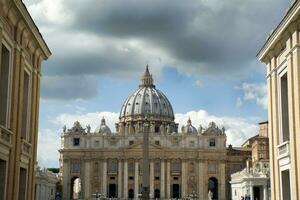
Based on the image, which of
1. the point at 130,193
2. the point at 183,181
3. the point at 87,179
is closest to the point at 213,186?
the point at 183,181

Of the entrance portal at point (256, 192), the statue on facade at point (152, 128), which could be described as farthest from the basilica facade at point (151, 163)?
the entrance portal at point (256, 192)

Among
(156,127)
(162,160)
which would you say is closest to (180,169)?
(162,160)

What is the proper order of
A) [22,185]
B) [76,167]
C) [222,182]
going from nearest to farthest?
[22,185]
[222,182]
[76,167]

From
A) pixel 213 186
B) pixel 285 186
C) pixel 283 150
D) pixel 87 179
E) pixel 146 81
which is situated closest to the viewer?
pixel 283 150

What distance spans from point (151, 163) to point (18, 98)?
106m

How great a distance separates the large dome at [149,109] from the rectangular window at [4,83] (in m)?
126

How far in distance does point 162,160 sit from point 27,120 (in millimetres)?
103654

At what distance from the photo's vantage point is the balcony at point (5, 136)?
20677 mm

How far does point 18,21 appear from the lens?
22453 mm

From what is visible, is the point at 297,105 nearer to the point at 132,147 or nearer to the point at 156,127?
the point at 132,147

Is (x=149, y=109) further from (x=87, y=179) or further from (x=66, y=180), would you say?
(x=66, y=180)

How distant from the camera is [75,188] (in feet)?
444

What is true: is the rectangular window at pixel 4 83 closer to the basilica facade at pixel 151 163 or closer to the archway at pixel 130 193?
the basilica facade at pixel 151 163

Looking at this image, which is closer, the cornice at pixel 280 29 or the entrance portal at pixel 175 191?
the cornice at pixel 280 29
